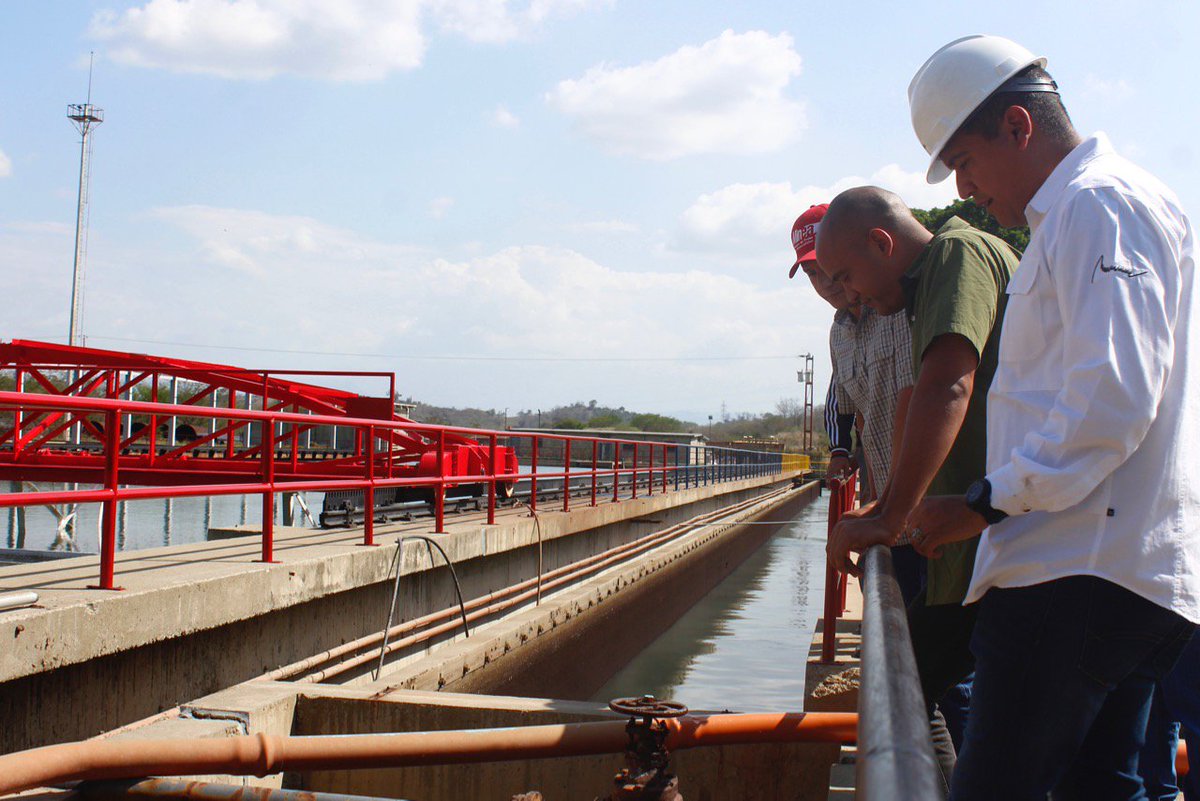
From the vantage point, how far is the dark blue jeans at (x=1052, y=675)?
62.0 inches

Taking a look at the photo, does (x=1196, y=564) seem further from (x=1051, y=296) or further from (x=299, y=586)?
(x=299, y=586)

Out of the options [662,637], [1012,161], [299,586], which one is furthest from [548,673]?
[1012,161]

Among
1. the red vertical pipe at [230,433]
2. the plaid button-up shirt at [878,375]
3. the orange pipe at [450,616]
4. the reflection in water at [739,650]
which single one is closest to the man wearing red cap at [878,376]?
the plaid button-up shirt at [878,375]

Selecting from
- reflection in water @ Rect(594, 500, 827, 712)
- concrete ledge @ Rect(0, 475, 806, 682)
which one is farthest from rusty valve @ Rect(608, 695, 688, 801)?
reflection in water @ Rect(594, 500, 827, 712)

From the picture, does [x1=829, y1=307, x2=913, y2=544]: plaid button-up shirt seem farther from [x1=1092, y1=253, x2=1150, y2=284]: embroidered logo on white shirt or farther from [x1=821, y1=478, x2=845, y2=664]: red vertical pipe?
[x1=1092, y1=253, x2=1150, y2=284]: embroidered logo on white shirt

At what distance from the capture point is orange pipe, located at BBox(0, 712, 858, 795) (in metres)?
2.34

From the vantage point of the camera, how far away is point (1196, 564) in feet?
5.18

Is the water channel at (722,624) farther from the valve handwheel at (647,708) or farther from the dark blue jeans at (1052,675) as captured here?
the dark blue jeans at (1052,675)

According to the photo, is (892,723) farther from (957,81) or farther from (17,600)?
(17,600)

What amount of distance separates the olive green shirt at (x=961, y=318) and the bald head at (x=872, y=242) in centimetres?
5

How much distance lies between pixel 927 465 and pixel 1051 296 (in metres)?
0.41

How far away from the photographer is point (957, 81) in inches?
73.9

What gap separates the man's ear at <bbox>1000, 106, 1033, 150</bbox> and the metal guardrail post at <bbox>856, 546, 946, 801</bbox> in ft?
2.87

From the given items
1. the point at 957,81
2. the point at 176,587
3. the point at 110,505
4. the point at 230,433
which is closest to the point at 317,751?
the point at 957,81
